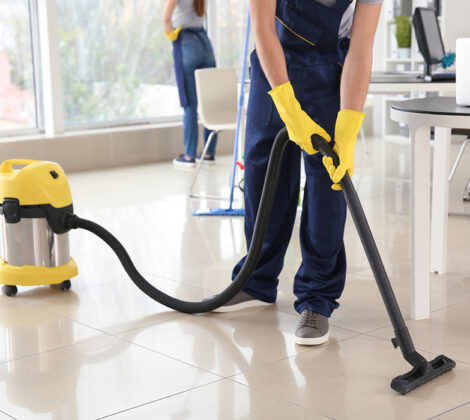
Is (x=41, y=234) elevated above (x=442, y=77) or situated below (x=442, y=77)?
below

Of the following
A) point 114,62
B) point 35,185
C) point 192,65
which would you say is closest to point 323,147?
point 35,185

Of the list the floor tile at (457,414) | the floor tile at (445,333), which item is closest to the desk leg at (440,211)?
the floor tile at (445,333)

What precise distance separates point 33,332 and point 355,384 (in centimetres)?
100

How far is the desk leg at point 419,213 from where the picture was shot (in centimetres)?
237

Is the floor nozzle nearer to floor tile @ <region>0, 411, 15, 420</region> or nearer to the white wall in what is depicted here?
floor tile @ <region>0, 411, 15, 420</region>

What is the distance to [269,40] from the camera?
2.10 meters

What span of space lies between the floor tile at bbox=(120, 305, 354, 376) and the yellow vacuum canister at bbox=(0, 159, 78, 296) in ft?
1.74

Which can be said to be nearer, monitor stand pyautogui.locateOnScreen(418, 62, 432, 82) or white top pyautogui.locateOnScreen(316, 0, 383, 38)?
white top pyautogui.locateOnScreen(316, 0, 383, 38)

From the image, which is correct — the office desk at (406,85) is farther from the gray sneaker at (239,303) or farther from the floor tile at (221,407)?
the floor tile at (221,407)

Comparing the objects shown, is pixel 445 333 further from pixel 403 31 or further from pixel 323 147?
pixel 403 31

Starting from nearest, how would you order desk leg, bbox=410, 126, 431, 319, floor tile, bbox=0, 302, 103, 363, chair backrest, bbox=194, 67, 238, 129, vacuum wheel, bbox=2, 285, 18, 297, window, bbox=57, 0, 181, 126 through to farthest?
floor tile, bbox=0, 302, 103, 363, desk leg, bbox=410, 126, 431, 319, vacuum wheel, bbox=2, 285, 18, 297, chair backrest, bbox=194, 67, 238, 129, window, bbox=57, 0, 181, 126

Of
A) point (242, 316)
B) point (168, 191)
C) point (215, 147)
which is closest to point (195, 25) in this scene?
point (215, 147)

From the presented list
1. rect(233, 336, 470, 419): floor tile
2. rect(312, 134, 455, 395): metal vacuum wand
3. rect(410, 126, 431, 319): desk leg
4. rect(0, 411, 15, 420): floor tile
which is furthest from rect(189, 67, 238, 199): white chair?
rect(0, 411, 15, 420): floor tile

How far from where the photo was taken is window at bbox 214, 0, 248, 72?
7.01 meters
